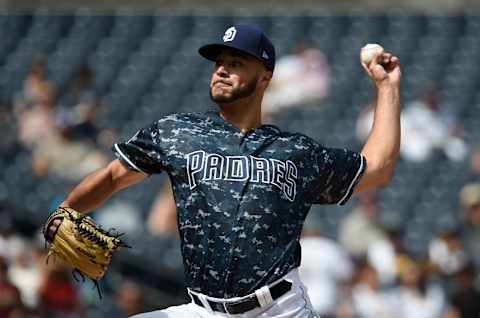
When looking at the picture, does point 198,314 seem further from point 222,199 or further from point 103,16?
point 103,16

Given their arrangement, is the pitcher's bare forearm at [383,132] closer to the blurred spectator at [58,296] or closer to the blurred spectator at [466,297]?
the blurred spectator at [58,296]

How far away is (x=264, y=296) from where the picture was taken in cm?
359

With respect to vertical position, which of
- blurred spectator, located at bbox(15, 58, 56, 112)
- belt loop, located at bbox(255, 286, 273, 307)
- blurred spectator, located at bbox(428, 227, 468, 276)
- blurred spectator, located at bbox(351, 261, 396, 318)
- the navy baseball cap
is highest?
the navy baseball cap

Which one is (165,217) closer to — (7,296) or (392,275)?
(392,275)

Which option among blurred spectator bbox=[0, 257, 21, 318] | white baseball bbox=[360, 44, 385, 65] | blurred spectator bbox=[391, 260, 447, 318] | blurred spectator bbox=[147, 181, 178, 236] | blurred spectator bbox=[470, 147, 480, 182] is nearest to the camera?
white baseball bbox=[360, 44, 385, 65]

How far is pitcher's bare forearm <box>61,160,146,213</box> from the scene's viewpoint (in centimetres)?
375

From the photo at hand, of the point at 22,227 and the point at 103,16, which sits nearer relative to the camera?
the point at 22,227

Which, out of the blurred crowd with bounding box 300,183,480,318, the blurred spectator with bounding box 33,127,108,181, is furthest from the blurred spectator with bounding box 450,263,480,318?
the blurred spectator with bounding box 33,127,108,181

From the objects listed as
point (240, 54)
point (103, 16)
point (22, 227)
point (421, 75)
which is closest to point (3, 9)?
point (103, 16)

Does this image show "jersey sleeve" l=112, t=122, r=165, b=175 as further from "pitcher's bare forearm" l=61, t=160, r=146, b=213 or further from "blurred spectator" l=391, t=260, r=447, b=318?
"blurred spectator" l=391, t=260, r=447, b=318

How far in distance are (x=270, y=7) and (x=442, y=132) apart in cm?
337

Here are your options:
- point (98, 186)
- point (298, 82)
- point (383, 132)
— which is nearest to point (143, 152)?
point (98, 186)

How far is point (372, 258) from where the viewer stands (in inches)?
311

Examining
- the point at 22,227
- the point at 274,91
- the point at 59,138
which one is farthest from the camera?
the point at 274,91
